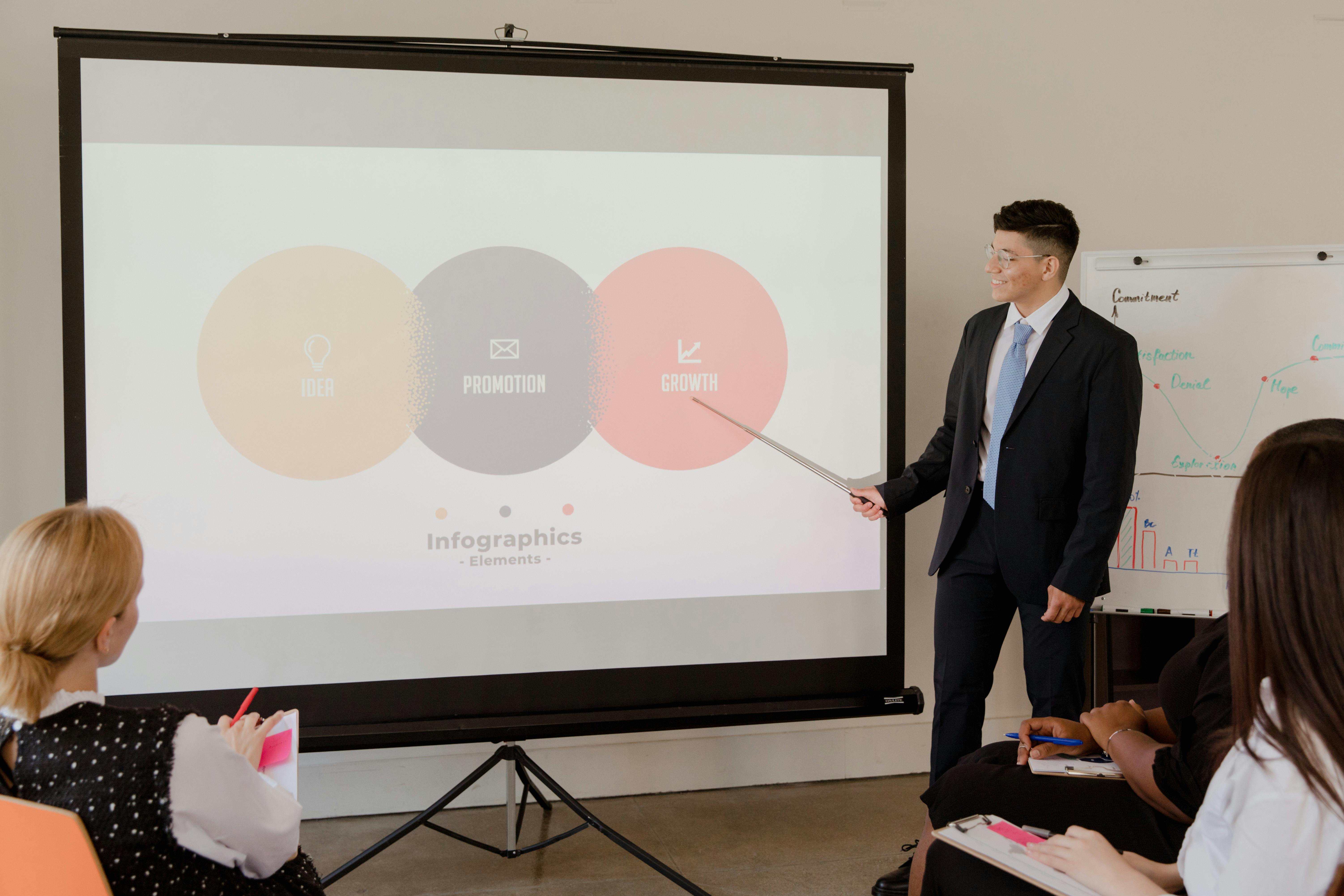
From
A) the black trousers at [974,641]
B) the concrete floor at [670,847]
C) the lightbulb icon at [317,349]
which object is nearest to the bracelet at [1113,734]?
the black trousers at [974,641]

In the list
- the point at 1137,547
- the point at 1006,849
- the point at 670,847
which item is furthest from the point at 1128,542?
the point at 1006,849

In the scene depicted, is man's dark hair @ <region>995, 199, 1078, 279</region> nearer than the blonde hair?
No

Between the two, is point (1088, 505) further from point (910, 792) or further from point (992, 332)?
point (910, 792)

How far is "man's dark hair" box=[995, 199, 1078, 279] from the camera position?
89.0 inches

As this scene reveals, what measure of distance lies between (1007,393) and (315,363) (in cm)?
176

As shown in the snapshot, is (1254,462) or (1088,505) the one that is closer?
(1254,462)

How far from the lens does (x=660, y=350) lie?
7.44ft

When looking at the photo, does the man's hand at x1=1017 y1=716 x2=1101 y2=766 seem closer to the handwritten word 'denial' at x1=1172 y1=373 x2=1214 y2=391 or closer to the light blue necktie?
the light blue necktie

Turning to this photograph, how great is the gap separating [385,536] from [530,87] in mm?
1179

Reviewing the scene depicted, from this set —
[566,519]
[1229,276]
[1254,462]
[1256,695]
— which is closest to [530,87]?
[566,519]

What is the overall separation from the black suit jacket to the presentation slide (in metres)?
0.36

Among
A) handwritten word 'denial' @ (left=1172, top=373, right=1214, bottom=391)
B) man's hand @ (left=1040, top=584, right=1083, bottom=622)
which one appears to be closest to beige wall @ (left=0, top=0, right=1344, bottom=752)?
handwritten word 'denial' @ (left=1172, top=373, right=1214, bottom=391)

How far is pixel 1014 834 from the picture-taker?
1.29m

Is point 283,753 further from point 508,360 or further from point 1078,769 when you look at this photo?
point 1078,769
